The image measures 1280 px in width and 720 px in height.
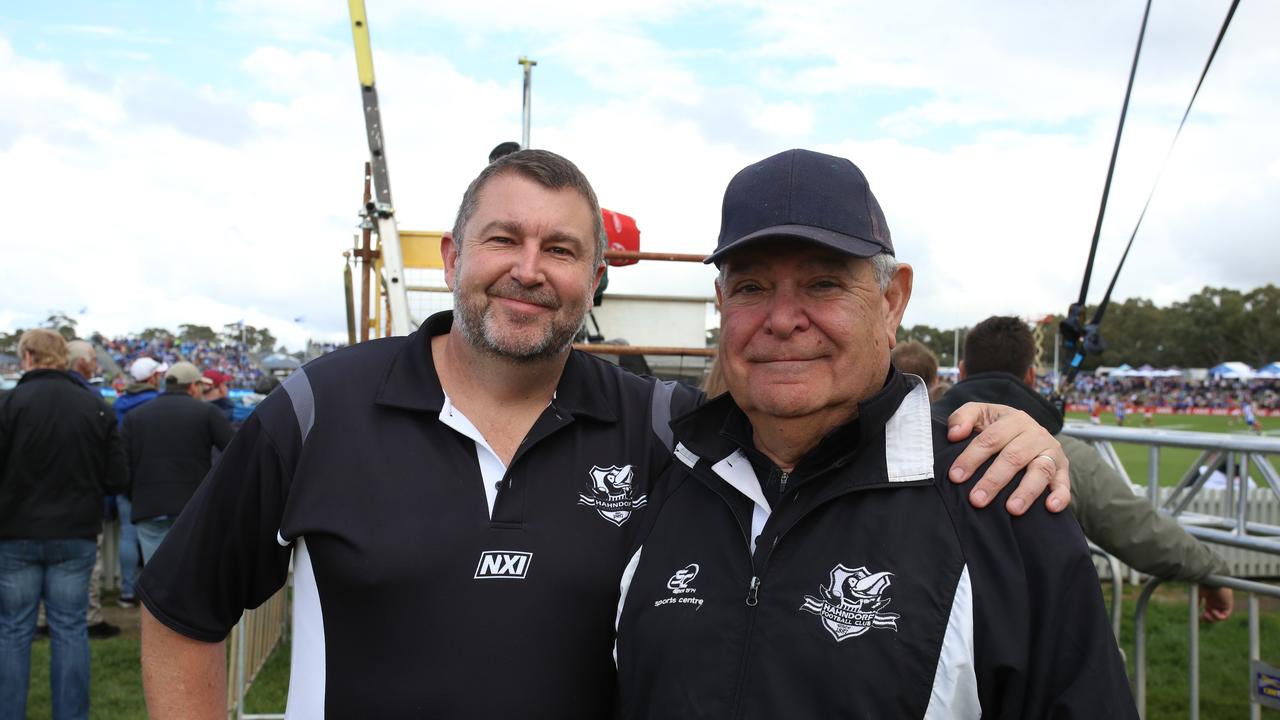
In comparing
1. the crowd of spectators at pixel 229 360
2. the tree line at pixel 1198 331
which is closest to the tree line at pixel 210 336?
the crowd of spectators at pixel 229 360

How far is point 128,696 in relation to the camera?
6.26m

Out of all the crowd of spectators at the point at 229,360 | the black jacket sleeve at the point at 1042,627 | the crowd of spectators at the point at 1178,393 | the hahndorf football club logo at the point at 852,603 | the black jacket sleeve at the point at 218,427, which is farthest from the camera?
the crowd of spectators at the point at 1178,393

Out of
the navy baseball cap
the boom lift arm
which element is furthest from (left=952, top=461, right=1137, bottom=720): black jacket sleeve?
the boom lift arm

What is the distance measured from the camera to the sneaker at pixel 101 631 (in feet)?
25.0

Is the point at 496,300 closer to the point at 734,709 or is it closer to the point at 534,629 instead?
the point at 534,629

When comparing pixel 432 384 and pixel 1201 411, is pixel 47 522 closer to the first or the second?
pixel 432 384

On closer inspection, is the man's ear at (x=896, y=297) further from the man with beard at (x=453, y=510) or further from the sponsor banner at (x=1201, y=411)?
the sponsor banner at (x=1201, y=411)

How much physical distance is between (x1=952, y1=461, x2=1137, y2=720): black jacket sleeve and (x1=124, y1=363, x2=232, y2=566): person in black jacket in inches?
270

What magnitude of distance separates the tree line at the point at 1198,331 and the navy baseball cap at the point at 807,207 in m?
81.1

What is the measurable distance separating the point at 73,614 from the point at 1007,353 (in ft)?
18.5

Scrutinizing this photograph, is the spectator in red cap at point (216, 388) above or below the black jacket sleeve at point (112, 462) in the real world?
above

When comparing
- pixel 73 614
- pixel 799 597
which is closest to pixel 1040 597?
pixel 799 597

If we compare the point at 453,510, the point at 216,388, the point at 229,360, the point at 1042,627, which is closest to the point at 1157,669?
the point at 1042,627

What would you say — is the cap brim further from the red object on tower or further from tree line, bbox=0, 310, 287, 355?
tree line, bbox=0, 310, 287, 355
